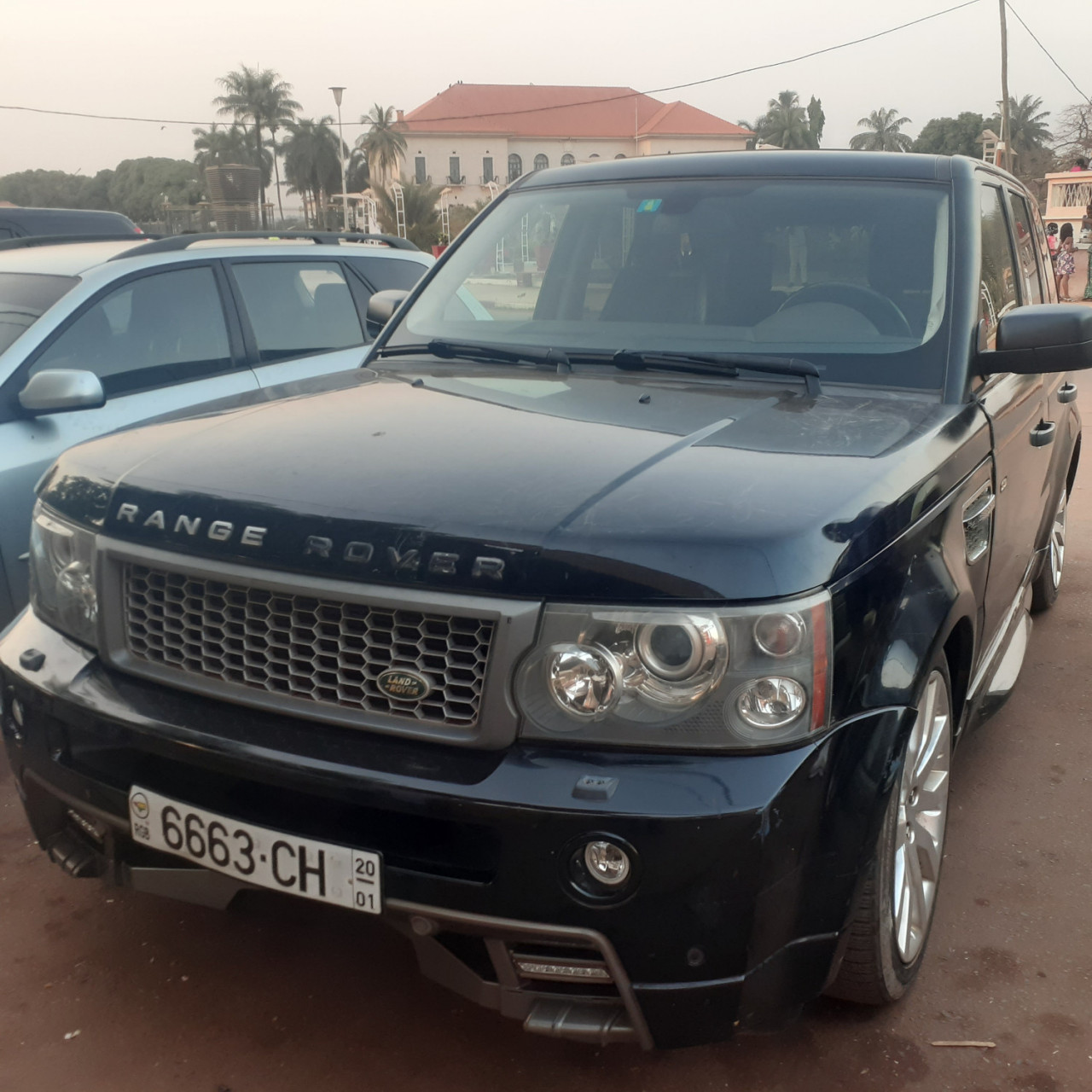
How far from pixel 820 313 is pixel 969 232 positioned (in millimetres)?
448

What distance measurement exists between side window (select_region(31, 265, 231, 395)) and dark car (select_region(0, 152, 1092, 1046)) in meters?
2.28

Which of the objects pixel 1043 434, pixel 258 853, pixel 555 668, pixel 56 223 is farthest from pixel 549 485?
pixel 56 223

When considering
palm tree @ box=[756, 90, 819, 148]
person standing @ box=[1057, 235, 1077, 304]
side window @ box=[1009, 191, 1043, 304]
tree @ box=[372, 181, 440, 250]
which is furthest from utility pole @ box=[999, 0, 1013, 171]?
palm tree @ box=[756, 90, 819, 148]

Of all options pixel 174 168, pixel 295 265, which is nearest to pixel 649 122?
pixel 174 168

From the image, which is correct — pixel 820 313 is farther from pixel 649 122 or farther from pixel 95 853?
pixel 649 122

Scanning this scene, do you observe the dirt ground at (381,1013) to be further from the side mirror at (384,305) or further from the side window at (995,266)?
the side mirror at (384,305)

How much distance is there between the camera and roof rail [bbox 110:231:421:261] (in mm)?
5148

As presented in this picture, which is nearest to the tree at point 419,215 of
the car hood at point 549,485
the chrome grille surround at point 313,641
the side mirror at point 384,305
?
the side mirror at point 384,305

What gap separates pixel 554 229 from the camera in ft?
12.1

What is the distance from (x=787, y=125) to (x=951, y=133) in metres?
15.1

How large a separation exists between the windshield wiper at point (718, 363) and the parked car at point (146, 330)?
5.56 ft

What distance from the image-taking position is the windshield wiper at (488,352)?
10.1 ft

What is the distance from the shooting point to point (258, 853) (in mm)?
2045

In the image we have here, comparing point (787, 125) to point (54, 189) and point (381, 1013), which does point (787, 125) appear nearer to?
point (54, 189)
